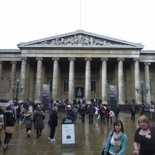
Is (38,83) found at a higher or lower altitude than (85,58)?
lower

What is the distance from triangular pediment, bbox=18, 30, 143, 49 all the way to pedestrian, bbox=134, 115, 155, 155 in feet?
125

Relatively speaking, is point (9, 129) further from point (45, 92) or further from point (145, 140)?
point (45, 92)

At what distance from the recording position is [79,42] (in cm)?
4216

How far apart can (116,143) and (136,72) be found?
38.8 meters

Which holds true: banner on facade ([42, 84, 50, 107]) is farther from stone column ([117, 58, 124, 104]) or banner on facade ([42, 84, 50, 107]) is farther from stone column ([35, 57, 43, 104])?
stone column ([117, 58, 124, 104])

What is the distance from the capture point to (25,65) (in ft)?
139

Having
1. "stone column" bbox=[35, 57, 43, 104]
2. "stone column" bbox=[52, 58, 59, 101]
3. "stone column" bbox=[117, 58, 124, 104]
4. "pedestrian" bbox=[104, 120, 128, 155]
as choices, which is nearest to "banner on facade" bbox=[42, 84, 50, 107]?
"stone column" bbox=[52, 58, 59, 101]

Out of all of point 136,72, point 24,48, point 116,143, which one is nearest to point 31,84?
point 24,48

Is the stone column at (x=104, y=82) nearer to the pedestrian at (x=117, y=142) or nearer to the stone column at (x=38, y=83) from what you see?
the stone column at (x=38, y=83)

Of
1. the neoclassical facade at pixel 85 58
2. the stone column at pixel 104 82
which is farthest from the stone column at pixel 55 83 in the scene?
the stone column at pixel 104 82

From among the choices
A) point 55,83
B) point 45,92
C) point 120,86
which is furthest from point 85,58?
point 45,92

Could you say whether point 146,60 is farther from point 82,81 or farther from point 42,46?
point 42,46

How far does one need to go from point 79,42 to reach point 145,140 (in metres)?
Answer: 38.8

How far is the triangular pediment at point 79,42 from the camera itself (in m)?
42.0
